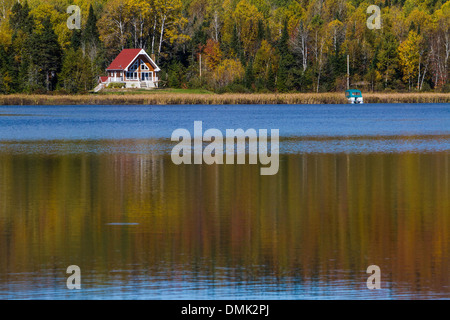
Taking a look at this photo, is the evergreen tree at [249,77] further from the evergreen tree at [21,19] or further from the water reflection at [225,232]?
the water reflection at [225,232]

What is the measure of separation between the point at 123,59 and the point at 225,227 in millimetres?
93578

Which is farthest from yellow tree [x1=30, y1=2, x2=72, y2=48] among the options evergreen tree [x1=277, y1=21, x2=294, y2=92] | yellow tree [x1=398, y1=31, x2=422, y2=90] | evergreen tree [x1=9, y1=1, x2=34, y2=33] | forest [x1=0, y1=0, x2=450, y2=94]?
yellow tree [x1=398, y1=31, x2=422, y2=90]

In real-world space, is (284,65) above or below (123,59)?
below

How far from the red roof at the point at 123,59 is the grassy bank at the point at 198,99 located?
9.70 m

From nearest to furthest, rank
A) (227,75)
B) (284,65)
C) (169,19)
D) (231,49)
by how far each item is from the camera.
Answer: (227,75)
(284,65)
(231,49)
(169,19)

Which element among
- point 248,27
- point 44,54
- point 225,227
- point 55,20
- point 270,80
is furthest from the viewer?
point 55,20

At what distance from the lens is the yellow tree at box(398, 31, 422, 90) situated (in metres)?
105

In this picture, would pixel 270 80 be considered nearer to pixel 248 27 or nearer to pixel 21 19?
pixel 248 27

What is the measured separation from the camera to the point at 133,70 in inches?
4220

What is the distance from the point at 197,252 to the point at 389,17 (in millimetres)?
116499

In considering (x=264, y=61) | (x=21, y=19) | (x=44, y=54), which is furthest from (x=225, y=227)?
(x=21, y=19)

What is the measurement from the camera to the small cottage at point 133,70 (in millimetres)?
105562

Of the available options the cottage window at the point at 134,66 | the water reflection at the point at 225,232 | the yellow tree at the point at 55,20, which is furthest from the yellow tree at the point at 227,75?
the water reflection at the point at 225,232
